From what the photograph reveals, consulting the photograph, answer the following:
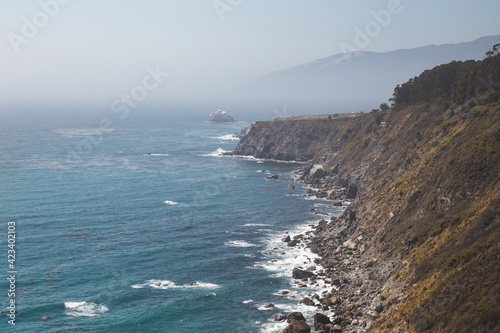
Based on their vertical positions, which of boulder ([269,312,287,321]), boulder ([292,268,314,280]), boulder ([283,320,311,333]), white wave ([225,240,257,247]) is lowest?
boulder ([269,312,287,321])

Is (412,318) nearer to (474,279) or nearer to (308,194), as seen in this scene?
(474,279)

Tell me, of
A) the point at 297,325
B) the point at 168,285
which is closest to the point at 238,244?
the point at 168,285

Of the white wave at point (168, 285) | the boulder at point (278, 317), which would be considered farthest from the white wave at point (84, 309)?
the boulder at point (278, 317)

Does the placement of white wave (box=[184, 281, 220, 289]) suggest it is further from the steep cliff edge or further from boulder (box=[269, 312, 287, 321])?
the steep cliff edge

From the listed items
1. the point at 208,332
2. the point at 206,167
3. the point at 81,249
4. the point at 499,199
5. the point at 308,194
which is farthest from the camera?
the point at 206,167

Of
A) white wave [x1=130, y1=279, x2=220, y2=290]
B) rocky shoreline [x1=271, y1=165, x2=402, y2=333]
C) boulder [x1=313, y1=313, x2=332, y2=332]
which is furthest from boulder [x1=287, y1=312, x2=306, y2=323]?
white wave [x1=130, y1=279, x2=220, y2=290]

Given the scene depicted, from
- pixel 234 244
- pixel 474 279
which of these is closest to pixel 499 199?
pixel 474 279
